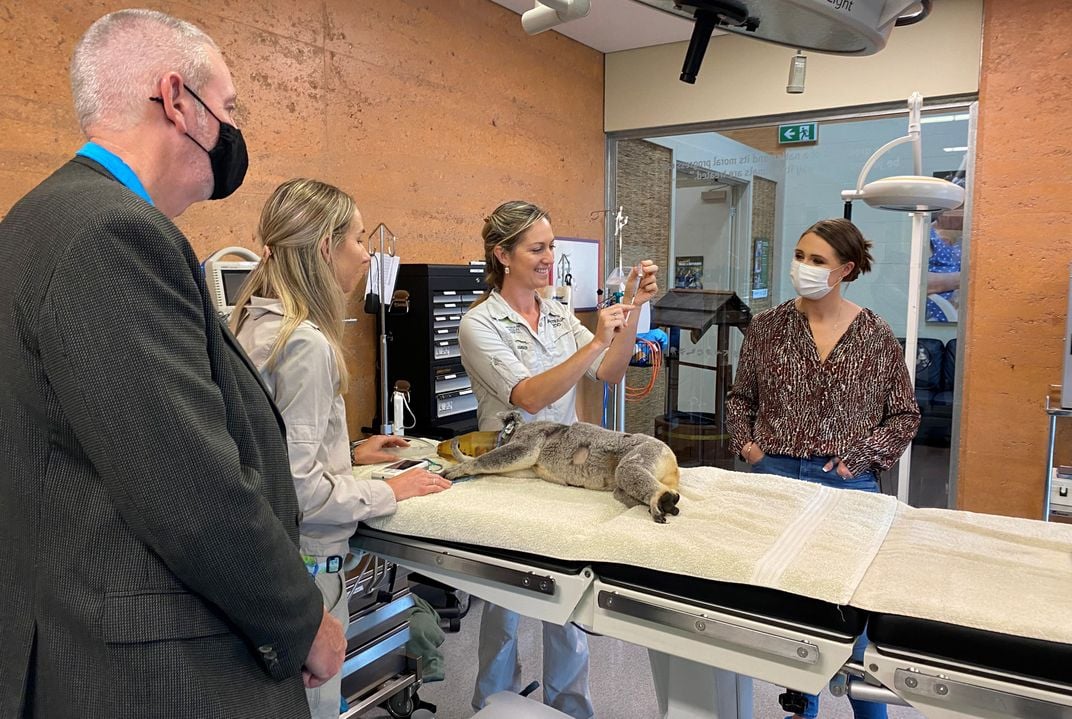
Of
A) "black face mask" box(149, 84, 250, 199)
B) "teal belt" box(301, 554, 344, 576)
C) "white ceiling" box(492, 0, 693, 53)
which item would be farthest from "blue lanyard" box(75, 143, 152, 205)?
"white ceiling" box(492, 0, 693, 53)

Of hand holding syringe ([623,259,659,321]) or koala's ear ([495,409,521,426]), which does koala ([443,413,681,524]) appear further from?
hand holding syringe ([623,259,659,321])

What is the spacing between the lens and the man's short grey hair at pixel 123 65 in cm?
108

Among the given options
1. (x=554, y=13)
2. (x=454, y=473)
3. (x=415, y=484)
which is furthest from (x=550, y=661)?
(x=554, y=13)

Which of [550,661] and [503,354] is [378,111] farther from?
[550,661]

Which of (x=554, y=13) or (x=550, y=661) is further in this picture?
(x=550, y=661)

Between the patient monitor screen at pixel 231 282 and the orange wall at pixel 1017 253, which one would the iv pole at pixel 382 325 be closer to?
the patient monitor screen at pixel 231 282

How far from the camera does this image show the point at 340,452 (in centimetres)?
179

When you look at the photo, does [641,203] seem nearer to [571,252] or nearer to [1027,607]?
[571,252]

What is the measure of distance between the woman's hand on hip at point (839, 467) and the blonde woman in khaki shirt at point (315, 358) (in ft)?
3.96

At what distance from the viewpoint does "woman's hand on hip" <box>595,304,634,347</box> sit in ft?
7.12

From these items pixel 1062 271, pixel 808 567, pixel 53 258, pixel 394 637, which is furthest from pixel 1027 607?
pixel 1062 271

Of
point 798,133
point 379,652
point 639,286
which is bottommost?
point 379,652

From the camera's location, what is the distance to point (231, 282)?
2.70 m

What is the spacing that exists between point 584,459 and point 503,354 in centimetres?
49
